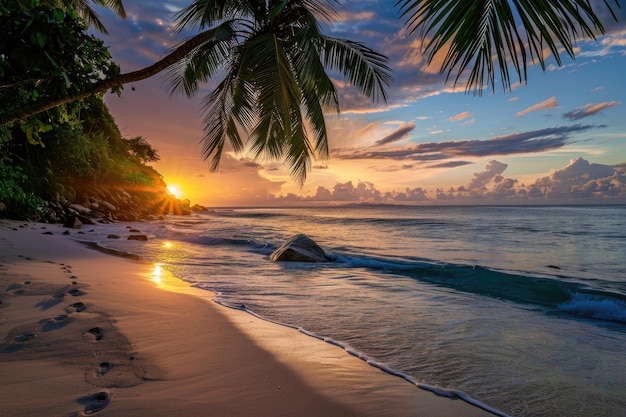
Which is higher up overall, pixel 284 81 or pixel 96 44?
pixel 284 81

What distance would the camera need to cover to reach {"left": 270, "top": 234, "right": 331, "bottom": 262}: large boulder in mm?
10047

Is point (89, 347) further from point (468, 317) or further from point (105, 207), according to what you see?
point (105, 207)

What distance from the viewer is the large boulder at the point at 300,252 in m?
10.0

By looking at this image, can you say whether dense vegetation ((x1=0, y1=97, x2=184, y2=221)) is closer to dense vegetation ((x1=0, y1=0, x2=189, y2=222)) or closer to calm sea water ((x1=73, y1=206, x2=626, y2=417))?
dense vegetation ((x1=0, y1=0, x2=189, y2=222))

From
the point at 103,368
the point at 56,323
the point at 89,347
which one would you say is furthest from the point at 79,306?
the point at 103,368

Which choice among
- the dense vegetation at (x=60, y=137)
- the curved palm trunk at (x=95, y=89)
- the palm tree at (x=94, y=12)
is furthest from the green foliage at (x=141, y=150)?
Answer: the curved palm trunk at (x=95, y=89)

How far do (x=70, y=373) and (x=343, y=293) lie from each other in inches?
171

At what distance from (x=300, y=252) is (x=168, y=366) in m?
7.69

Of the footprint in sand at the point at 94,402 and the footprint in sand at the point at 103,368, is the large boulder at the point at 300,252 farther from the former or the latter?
the footprint in sand at the point at 94,402

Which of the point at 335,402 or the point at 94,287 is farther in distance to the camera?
the point at 94,287

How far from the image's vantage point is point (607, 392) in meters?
2.65

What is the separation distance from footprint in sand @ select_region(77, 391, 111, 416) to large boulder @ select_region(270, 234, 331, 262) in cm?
808

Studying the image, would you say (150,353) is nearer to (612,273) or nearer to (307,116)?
(307,116)

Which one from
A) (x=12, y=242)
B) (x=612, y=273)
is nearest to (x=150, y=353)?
(x=12, y=242)
